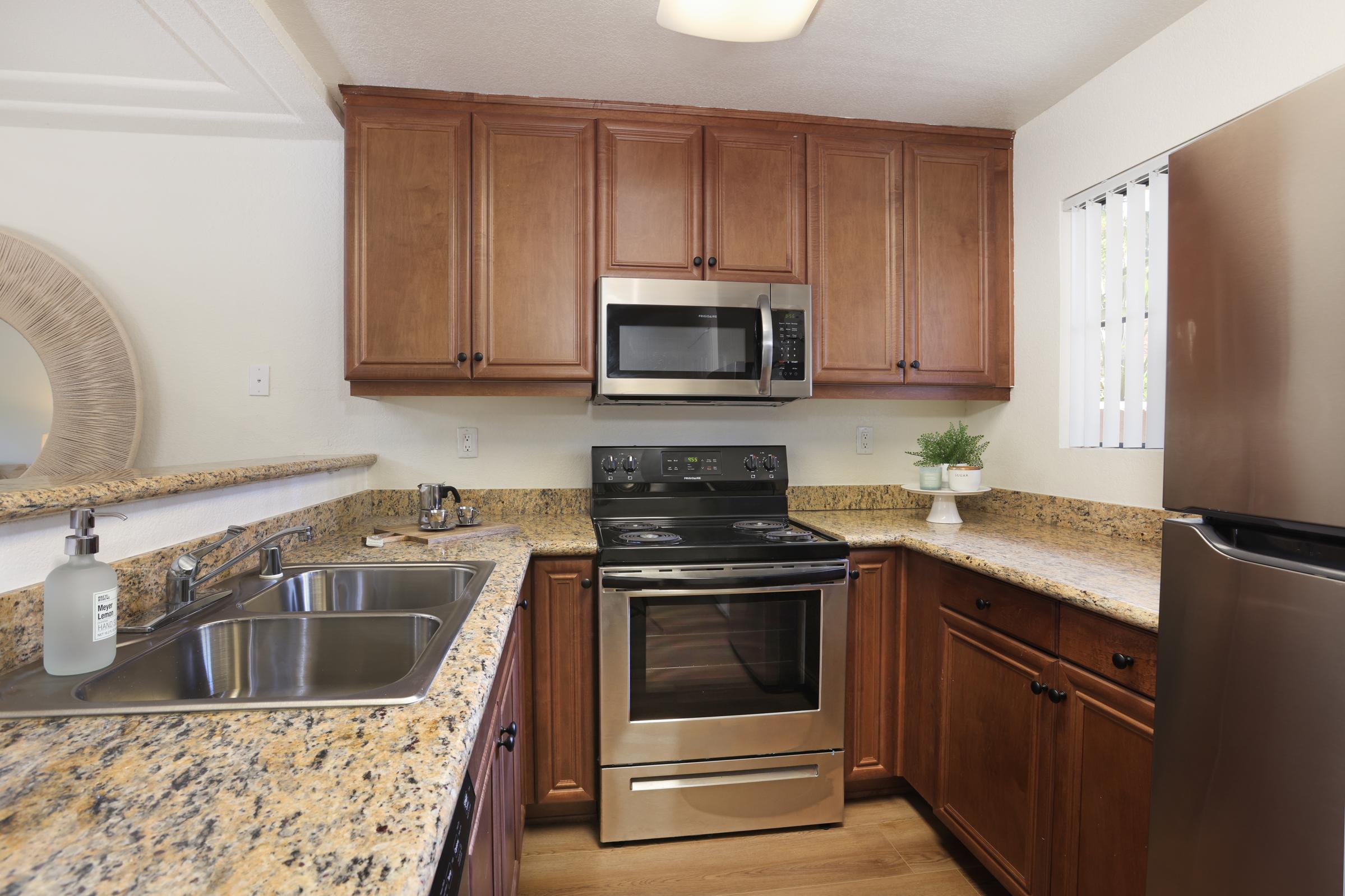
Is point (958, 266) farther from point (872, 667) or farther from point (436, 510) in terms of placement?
point (436, 510)

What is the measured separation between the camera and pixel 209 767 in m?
→ 0.62

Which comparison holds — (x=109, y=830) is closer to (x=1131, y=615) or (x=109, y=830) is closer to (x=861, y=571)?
(x=1131, y=615)

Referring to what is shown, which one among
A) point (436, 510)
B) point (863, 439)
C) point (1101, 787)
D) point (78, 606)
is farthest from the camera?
point (863, 439)

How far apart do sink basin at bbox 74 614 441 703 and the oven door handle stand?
719 mm

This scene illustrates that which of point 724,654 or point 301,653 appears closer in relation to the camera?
point 301,653

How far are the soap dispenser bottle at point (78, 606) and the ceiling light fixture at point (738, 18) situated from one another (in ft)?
5.28

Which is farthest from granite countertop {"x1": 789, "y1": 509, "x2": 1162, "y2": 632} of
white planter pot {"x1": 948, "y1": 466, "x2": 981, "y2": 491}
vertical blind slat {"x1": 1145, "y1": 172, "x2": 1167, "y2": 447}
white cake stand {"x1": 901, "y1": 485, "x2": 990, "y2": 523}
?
vertical blind slat {"x1": 1145, "y1": 172, "x2": 1167, "y2": 447}

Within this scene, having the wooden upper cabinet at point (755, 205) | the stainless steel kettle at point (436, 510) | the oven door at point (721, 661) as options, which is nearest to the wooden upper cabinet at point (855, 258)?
the wooden upper cabinet at point (755, 205)

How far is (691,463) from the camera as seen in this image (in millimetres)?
2342

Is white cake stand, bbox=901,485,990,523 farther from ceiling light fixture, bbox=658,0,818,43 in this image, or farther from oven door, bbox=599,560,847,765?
ceiling light fixture, bbox=658,0,818,43

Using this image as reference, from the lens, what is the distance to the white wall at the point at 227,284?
2191mm

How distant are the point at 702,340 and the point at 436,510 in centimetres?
105

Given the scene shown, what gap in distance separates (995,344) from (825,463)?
0.77 meters

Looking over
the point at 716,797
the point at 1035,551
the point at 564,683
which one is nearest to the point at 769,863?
the point at 716,797
